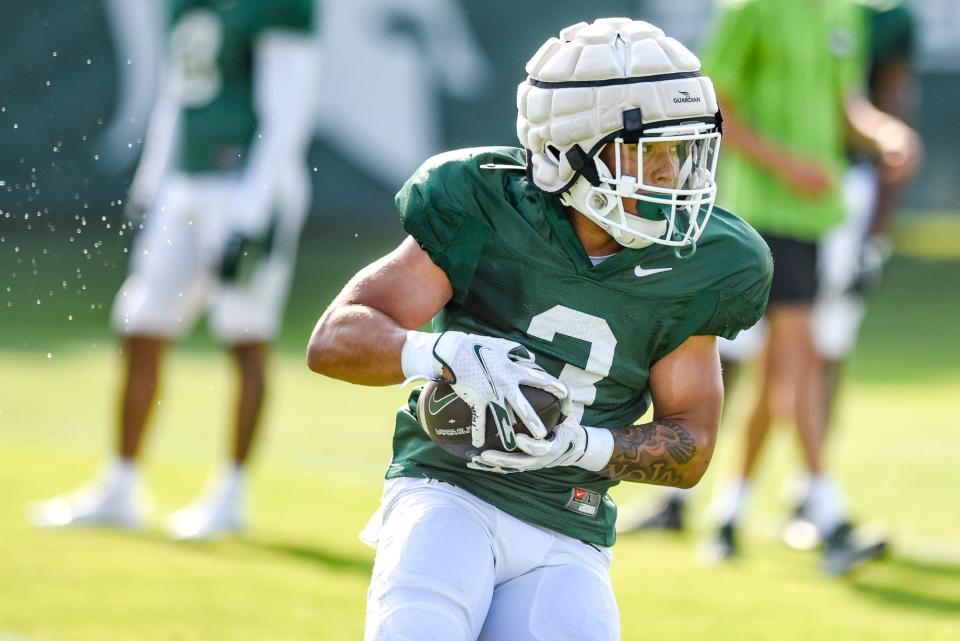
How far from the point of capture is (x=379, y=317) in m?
2.78

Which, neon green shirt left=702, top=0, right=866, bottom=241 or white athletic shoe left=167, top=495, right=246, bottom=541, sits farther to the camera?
neon green shirt left=702, top=0, right=866, bottom=241

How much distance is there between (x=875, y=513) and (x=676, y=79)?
3.55m

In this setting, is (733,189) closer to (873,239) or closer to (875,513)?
(873,239)

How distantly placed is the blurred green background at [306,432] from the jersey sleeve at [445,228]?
161 centimetres

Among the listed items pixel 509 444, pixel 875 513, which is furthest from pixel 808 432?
pixel 509 444

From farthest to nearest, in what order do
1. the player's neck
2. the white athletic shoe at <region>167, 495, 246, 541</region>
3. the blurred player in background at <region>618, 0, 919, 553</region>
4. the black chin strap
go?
the blurred player in background at <region>618, 0, 919, 553</region> → the white athletic shoe at <region>167, 495, 246, 541</region> → the player's neck → the black chin strap

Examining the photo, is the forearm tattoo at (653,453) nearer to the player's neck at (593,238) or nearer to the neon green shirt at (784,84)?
the player's neck at (593,238)

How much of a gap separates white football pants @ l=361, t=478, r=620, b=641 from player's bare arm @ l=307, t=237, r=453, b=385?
0.26 meters

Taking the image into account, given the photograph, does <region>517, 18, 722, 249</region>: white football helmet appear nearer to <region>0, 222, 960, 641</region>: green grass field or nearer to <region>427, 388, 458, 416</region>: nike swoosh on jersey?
<region>427, 388, 458, 416</region>: nike swoosh on jersey

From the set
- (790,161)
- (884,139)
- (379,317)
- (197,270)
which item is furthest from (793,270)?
(379,317)

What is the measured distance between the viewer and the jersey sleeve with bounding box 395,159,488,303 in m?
2.89

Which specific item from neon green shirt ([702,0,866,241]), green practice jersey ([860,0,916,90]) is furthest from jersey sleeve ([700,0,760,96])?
green practice jersey ([860,0,916,90])

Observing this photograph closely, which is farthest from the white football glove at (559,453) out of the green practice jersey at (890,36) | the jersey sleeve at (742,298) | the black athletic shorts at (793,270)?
the green practice jersey at (890,36)

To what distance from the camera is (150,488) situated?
20.0 feet
